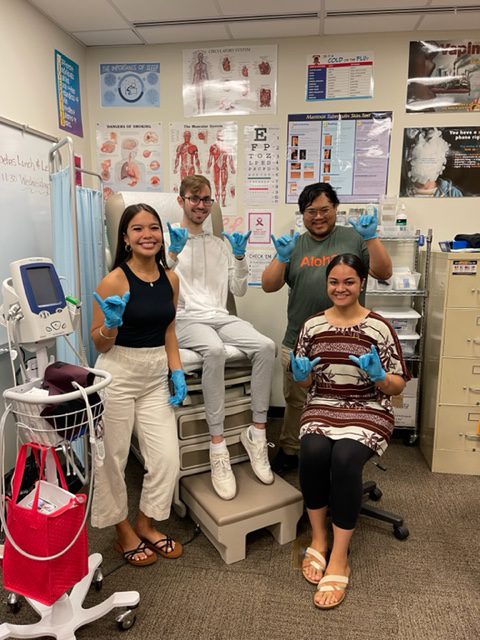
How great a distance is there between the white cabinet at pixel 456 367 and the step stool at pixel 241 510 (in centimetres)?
102

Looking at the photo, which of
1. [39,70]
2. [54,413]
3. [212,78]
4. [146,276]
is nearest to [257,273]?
[212,78]

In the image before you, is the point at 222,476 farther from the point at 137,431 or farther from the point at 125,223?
the point at 125,223

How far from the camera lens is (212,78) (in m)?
2.89

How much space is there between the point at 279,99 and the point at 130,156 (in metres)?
1.01

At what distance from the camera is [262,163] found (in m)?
2.96

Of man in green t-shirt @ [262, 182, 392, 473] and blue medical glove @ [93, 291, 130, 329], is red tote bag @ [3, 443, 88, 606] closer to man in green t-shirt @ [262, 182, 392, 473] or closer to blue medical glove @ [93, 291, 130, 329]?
blue medical glove @ [93, 291, 130, 329]

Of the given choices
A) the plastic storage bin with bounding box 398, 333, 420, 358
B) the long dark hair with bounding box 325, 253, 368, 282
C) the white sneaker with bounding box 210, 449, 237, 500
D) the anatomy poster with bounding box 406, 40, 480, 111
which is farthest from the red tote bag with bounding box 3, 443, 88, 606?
the anatomy poster with bounding box 406, 40, 480, 111

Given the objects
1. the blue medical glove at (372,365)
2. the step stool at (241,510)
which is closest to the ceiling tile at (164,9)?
the blue medical glove at (372,365)

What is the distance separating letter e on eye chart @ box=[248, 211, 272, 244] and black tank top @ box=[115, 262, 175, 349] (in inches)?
55.2

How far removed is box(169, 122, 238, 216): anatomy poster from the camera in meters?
2.96

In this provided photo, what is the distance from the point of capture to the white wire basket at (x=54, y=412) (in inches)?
46.2

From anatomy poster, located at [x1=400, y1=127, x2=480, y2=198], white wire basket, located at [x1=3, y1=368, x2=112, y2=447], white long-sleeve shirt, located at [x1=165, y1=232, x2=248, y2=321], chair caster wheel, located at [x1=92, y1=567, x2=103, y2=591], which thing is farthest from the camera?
anatomy poster, located at [x1=400, y1=127, x2=480, y2=198]

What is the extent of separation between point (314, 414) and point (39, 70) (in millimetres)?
2275

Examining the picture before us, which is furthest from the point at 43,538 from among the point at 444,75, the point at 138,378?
the point at 444,75
